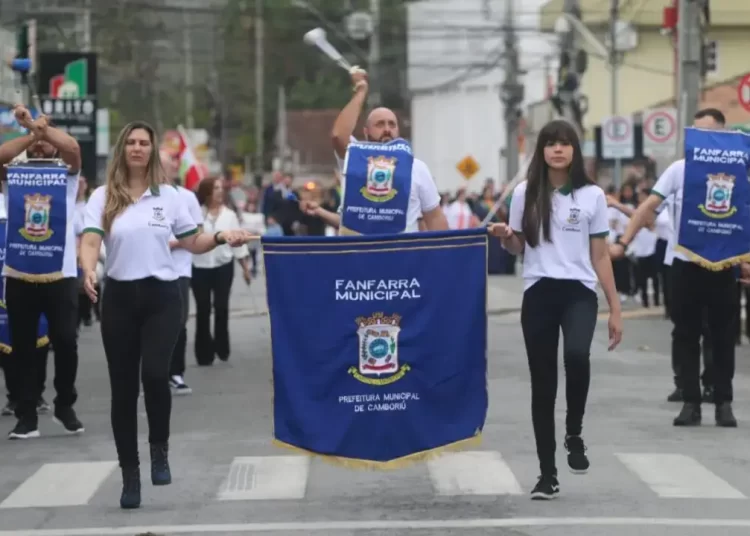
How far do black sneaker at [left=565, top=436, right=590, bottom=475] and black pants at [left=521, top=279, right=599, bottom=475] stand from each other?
18cm

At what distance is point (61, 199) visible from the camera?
12.3 metres

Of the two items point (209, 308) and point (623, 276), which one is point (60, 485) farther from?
point (623, 276)

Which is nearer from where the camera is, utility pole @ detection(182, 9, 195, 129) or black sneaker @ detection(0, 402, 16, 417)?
black sneaker @ detection(0, 402, 16, 417)

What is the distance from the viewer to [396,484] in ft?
32.1

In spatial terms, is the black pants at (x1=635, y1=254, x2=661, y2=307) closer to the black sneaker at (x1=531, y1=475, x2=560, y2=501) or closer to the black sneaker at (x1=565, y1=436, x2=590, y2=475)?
the black sneaker at (x1=565, y1=436, x2=590, y2=475)

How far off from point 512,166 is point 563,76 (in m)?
16.3

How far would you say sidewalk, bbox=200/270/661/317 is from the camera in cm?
2633

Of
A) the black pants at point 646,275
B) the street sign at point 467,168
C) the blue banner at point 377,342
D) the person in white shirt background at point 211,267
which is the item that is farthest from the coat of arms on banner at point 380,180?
the street sign at point 467,168

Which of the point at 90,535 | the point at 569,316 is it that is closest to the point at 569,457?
the point at 569,316

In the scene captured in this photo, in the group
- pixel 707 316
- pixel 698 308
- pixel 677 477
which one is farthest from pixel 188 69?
pixel 677 477

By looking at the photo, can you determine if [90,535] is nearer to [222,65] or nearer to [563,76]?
[563,76]

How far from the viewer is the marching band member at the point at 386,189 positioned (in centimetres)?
1086

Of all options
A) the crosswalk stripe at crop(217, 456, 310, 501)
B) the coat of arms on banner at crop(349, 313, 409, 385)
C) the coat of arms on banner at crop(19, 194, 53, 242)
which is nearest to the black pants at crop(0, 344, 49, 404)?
the coat of arms on banner at crop(19, 194, 53, 242)

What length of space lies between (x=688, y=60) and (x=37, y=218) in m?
15.9
